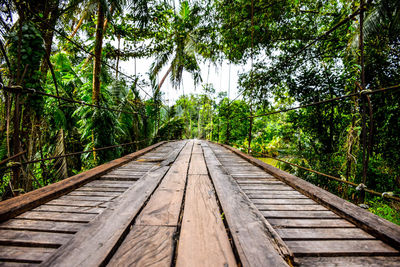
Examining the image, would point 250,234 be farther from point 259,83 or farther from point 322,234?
point 259,83

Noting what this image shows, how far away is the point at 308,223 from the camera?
2.88 ft

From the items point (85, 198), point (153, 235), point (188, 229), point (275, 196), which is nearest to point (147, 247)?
point (153, 235)

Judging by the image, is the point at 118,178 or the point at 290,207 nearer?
the point at 290,207

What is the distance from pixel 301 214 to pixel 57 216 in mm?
1320

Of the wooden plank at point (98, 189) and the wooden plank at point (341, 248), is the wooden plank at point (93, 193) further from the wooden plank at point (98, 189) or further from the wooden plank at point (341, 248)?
the wooden plank at point (341, 248)

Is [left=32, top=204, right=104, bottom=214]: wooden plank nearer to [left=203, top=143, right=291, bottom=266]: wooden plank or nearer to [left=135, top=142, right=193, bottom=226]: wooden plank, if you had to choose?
[left=135, top=142, right=193, bottom=226]: wooden plank

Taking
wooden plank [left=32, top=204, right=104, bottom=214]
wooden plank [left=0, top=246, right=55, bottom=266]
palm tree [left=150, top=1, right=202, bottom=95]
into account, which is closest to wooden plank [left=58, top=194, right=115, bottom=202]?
wooden plank [left=32, top=204, right=104, bottom=214]

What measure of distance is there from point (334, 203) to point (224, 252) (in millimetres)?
826

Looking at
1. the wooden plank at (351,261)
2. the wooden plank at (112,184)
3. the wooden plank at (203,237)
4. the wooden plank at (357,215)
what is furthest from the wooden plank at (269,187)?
the wooden plank at (112,184)

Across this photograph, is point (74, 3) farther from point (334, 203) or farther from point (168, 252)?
point (334, 203)

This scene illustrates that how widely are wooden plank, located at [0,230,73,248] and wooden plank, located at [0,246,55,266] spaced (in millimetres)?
18

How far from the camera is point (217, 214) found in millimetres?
880

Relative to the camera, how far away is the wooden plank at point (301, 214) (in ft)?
3.09

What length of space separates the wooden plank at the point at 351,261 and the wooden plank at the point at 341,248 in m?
0.02
